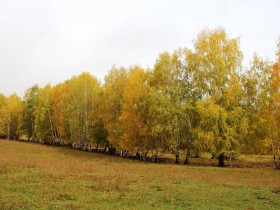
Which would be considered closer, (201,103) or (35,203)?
(35,203)

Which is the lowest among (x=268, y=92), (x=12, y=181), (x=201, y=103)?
(x=12, y=181)

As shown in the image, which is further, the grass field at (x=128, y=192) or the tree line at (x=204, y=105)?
the tree line at (x=204, y=105)

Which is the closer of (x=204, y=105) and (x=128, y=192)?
(x=128, y=192)

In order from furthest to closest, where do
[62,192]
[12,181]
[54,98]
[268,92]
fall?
1. [54,98]
2. [268,92]
3. [12,181]
4. [62,192]

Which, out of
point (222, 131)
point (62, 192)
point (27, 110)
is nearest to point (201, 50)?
point (222, 131)

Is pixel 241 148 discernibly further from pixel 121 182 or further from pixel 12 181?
pixel 12 181

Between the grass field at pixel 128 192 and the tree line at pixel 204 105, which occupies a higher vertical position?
the tree line at pixel 204 105

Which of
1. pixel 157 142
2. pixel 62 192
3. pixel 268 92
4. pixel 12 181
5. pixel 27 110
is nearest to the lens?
pixel 62 192

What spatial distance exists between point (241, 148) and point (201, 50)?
1607 centimetres

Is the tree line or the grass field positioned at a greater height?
the tree line

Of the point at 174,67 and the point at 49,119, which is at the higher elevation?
the point at 174,67

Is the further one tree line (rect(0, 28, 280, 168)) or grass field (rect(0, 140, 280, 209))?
tree line (rect(0, 28, 280, 168))

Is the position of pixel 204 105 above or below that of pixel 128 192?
above

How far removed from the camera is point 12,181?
2253 centimetres
